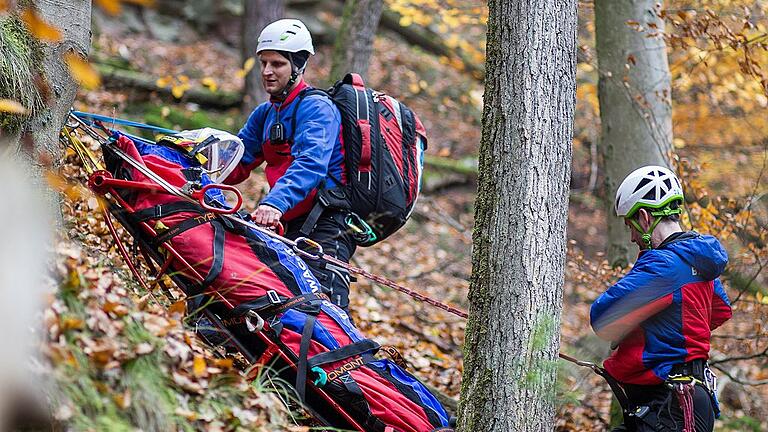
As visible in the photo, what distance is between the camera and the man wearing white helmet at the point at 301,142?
5.59 m

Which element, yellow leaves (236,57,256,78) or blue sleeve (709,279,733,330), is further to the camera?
yellow leaves (236,57,256,78)

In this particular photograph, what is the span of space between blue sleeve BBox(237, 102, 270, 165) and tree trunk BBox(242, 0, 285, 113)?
20.1 ft

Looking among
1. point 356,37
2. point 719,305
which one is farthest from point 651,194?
point 356,37

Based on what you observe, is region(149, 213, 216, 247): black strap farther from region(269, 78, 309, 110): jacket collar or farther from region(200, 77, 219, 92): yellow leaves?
region(200, 77, 219, 92): yellow leaves

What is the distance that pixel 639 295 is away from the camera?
479 cm

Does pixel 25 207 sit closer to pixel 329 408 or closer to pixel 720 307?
pixel 329 408

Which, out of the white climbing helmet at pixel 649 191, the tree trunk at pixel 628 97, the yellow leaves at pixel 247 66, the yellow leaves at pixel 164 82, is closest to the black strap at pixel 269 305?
the white climbing helmet at pixel 649 191

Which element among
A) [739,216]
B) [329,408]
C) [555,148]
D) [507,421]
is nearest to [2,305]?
[329,408]

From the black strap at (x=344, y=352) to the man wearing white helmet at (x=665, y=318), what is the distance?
1.43m

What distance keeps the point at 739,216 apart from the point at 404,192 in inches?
130

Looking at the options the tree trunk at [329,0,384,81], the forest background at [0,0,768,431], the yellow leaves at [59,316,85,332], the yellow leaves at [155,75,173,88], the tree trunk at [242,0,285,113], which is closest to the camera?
the yellow leaves at [59,316,85,332]

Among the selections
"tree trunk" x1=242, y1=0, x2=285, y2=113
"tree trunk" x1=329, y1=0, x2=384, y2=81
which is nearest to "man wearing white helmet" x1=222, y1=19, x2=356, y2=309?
"tree trunk" x1=329, y1=0, x2=384, y2=81

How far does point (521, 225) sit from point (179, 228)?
2.14 meters

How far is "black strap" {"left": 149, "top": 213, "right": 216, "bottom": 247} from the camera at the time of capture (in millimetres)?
4988
